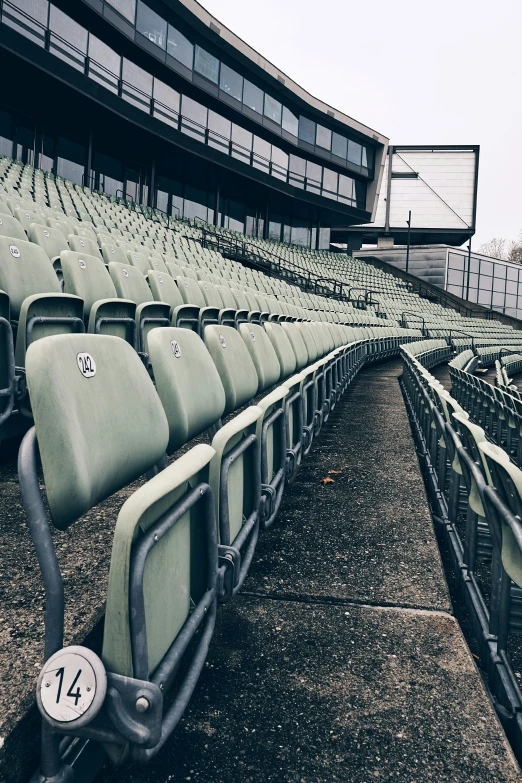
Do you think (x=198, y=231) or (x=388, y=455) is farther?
(x=198, y=231)

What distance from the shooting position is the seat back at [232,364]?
187 cm

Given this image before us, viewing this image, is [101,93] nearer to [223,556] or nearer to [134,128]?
[134,128]

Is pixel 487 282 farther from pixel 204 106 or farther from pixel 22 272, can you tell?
pixel 22 272

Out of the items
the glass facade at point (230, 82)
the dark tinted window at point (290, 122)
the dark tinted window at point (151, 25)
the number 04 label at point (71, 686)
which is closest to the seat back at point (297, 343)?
the number 04 label at point (71, 686)

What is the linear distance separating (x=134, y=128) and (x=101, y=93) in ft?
5.79

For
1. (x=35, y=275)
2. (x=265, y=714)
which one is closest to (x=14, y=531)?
(x=265, y=714)

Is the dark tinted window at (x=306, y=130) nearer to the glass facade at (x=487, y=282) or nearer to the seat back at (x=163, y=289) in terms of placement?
the glass facade at (x=487, y=282)

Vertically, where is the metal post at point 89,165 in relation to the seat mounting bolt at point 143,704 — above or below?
above

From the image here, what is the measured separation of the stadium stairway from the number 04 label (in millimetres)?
119

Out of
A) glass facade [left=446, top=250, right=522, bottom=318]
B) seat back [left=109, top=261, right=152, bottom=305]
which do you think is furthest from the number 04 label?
glass facade [left=446, top=250, right=522, bottom=318]

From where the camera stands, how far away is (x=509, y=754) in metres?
0.93

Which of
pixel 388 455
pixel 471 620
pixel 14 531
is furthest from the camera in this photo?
pixel 388 455

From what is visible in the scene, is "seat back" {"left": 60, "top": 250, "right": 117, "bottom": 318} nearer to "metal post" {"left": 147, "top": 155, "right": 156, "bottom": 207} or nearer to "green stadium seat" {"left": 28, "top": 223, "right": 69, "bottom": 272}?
"green stadium seat" {"left": 28, "top": 223, "right": 69, "bottom": 272}

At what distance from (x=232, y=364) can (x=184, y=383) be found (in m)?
0.53
